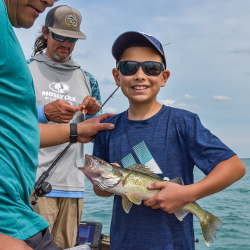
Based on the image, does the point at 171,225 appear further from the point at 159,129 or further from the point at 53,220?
the point at 53,220

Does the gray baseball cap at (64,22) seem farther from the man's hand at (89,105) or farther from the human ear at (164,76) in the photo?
the human ear at (164,76)

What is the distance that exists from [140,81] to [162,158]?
736mm

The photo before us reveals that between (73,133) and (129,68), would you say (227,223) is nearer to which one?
(73,133)

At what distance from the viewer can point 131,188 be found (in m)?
2.29

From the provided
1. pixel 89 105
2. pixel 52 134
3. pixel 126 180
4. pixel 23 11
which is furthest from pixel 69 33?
pixel 126 180

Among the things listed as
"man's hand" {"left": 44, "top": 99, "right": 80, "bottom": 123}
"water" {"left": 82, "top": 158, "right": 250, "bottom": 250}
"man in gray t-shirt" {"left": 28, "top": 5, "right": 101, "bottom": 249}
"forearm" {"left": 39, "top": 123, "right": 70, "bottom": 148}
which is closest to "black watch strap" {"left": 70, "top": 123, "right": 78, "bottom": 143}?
"forearm" {"left": 39, "top": 123, "right": 70, "bottom": 148}

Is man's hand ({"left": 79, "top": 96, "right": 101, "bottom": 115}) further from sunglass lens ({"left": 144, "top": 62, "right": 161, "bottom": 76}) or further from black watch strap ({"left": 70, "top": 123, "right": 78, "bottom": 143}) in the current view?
sunglass lens ({"left": 144, "top": 62, "right": 161, "bottom": 76})

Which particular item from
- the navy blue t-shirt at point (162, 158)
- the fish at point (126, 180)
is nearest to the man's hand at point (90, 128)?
the navy blue t-shirt at point (162, 158)

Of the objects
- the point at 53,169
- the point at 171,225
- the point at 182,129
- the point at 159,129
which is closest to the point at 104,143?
the point at 159,129

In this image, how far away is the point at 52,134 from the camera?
282cm

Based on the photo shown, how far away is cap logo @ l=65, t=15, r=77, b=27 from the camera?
4.09m

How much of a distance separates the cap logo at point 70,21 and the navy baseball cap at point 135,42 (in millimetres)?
1698

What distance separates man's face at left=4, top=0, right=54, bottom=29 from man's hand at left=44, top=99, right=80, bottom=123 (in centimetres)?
145

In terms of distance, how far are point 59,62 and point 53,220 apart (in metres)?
2.35
